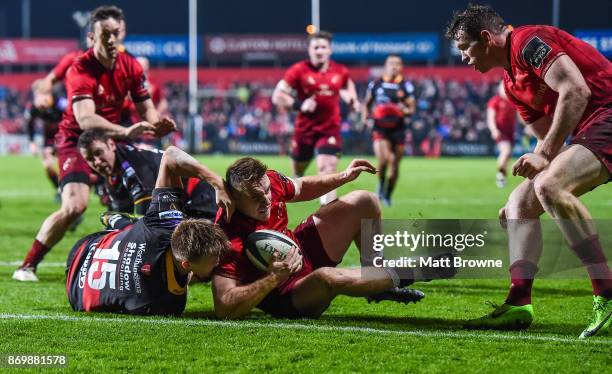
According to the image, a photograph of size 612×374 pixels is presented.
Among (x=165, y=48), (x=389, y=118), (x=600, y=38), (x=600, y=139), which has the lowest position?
(x=165, y=48)

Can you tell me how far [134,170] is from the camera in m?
7.82

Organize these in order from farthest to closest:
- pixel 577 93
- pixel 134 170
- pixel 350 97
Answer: pixel 350 97 < pixel 134 170 < pixel 577 93

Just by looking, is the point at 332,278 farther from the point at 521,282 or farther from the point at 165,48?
the point at 165,48

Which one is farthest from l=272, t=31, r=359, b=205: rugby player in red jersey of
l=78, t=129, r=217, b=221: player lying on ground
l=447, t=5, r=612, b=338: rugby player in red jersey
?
l=447, t=5, r=612, b=338: rugby player in red jersey

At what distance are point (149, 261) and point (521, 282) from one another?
2254 millimetres

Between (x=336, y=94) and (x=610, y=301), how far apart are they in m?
8.74

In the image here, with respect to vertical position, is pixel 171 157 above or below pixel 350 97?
above

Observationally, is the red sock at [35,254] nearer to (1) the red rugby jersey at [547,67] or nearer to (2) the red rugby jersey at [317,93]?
(1) the red rugby jersey at [547,67]

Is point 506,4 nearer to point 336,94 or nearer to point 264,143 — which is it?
point 264,143

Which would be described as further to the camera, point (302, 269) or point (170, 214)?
point (170, 214)

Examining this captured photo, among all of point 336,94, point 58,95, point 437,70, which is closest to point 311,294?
point 336,94

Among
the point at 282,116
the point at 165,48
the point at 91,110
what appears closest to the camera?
the point at 91,110

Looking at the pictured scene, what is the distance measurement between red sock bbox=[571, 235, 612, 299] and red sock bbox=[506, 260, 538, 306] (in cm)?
44

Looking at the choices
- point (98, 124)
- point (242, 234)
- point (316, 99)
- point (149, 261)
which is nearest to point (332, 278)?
point (242, 234)
